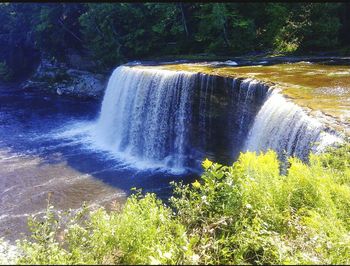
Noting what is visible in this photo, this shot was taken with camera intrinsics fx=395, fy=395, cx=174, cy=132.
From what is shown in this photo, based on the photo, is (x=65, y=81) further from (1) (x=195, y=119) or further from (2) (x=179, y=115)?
(1) (x=195, y=119)

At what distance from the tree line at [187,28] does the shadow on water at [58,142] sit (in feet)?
12.6

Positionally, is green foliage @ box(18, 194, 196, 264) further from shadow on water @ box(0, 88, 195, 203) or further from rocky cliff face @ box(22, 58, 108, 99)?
rocky cliff face @ box(22, 58, 108, 99)

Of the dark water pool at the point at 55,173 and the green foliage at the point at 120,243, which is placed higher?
the green foliage at the point at 120,243

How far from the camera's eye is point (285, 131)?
9.72m

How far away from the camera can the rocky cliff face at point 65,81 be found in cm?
2584

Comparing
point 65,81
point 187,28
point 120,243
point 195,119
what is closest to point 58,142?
point 195,119

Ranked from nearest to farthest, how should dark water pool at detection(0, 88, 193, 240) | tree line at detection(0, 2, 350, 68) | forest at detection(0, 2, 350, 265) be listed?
forest at detection(0, 2, 350, 265) → dark water pool at detection(0, 88, 193, 240) → tree line at detection(0, 2, 350, 68)

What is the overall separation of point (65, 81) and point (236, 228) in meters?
24.9

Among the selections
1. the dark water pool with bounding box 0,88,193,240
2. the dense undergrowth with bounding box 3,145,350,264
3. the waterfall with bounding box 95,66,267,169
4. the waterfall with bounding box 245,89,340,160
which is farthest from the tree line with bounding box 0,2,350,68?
the dense undergrowth with bounding box 3,145,350,264

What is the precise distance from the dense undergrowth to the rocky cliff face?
68.9ft

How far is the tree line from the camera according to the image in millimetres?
20078

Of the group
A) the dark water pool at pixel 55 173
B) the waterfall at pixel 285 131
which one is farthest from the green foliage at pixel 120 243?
the dark water pool at pixel 55 173

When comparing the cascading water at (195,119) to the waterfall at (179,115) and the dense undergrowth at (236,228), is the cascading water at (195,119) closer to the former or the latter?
the waterfall at (179,115)

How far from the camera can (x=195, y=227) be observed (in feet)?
16.9
